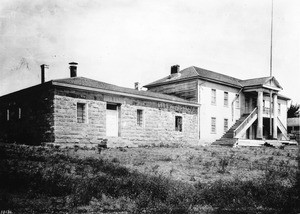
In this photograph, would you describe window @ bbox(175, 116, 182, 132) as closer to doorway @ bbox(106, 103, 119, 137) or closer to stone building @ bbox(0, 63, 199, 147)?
stone building @ bbox(0, 63, 199, 147)

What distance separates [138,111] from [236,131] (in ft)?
35.1

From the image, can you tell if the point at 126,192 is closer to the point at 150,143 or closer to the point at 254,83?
the point at 150,143

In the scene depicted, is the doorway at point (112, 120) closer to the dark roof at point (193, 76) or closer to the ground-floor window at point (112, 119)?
the ground-floor window at point (112, 119)

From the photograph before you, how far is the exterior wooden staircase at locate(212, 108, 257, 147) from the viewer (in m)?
26.9

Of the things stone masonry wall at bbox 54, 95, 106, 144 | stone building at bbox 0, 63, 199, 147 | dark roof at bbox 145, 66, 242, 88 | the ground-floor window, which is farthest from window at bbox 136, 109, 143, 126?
dark roof at bbox 145, 66, 242, 88

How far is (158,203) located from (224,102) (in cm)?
2410

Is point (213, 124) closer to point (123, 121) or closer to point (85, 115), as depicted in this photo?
point (123, 121)

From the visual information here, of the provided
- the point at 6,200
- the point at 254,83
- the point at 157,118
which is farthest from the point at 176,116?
the point at 6,200

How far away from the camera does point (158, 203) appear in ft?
21.4

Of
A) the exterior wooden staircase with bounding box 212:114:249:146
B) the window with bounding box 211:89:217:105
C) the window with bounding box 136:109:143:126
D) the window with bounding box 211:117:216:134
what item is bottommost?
the exterior wooden staircase with bounding box 212:114:249:146

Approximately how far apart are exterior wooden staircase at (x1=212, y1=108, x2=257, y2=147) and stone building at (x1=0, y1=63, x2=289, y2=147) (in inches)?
3.6

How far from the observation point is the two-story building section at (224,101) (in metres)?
26.9

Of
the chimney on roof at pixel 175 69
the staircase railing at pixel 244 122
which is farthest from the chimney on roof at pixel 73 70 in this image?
the staircase railing at pixel 244 122

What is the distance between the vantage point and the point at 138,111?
21344 mm
